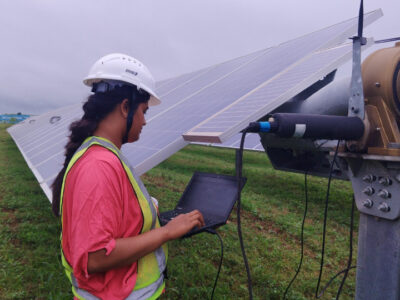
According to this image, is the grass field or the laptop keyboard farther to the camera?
the grass field

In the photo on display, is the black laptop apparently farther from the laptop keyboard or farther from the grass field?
the grass field

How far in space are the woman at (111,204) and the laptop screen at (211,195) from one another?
28 cm

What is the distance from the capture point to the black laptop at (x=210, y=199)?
204 cm

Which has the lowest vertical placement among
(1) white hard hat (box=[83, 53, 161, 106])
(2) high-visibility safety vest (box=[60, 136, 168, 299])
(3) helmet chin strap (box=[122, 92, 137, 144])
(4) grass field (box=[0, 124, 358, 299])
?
(4) grass field (box=[0, 124, 358, 299])

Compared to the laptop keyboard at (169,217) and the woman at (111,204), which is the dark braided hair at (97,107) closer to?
the woman at (111,204)

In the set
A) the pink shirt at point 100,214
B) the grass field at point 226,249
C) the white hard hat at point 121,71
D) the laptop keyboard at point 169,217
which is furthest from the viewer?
the grass field at point 226,249

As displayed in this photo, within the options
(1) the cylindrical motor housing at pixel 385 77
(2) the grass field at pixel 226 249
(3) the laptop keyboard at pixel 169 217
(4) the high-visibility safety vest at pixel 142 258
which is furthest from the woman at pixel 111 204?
(2) the grass field at pixel 226 249

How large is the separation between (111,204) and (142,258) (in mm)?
443

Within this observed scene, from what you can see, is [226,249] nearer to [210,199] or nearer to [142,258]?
[210,199]

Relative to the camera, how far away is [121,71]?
1902mm

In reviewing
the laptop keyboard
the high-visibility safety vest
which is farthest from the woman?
the laptop keyboard

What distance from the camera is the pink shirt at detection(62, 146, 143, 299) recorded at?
1.40m

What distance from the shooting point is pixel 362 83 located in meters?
1.83

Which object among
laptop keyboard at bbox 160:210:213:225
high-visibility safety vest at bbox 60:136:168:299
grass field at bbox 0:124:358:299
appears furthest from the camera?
grass field at bbox 0:124:358:299
